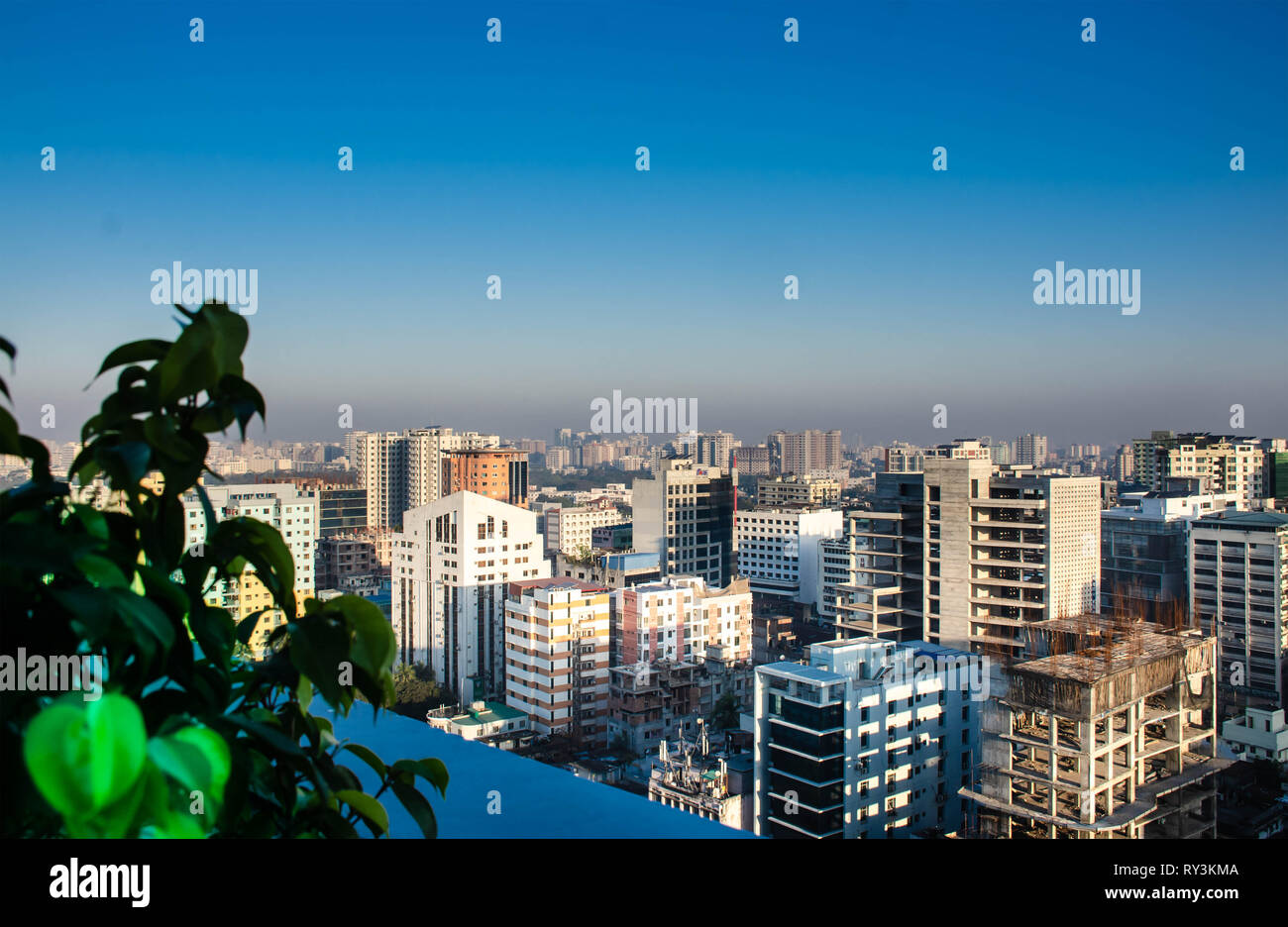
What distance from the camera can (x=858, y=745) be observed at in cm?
545

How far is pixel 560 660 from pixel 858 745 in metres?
3.47

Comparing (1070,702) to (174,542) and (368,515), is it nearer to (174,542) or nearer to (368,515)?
(174,542)

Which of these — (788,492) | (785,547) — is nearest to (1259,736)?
(785,547)

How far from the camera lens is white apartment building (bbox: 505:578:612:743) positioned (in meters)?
8.15

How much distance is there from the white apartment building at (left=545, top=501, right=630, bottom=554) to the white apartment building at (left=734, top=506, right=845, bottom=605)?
332cm

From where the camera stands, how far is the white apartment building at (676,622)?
30.2ft

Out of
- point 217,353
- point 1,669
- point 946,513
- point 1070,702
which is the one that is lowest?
point 1070,702

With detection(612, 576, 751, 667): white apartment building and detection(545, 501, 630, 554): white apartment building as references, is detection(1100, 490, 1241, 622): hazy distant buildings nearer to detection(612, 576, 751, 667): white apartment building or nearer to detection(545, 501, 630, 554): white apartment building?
detection(612, 576, 751, 667): white apartment building

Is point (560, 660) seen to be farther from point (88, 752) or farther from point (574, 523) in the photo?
point (574, 523)

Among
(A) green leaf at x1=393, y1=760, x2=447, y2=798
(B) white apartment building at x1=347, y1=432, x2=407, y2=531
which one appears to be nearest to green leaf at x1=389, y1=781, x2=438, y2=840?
(A) green leaf at x1=393, y1=760, x2=447, y2=798

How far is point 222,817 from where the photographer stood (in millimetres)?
341

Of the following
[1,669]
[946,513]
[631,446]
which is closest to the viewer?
[1,669]

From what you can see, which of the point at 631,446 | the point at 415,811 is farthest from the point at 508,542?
the point at 631,446
